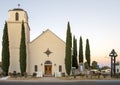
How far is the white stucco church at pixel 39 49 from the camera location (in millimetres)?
56500

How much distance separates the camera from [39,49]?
57094 millimetres

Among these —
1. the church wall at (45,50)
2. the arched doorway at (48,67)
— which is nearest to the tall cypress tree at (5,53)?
the church wall at (45,50)

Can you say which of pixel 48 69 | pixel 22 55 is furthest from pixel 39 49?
pixel 22 55

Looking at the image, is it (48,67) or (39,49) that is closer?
(48,67)

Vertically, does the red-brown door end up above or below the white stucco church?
below

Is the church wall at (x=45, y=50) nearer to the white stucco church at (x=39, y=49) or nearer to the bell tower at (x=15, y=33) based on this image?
the white stucco church at (x=39, y=49)

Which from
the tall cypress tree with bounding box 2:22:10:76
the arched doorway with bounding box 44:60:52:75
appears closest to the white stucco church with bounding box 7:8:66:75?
the arched doorway with bounding box 44:60:52:75

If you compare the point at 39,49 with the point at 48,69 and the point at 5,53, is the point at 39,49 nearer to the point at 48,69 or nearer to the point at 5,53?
the point at 48,69

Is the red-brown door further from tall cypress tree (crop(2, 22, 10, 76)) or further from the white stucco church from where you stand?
tall cypress tree (crop(2, 22, 10, 76))

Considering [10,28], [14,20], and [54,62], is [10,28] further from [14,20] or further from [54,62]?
[54,62]

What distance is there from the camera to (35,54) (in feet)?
187

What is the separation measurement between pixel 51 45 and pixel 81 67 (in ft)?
22.1

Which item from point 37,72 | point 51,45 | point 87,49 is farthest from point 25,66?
point 87,49

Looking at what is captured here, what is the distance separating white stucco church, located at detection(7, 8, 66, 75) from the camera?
56500mm
